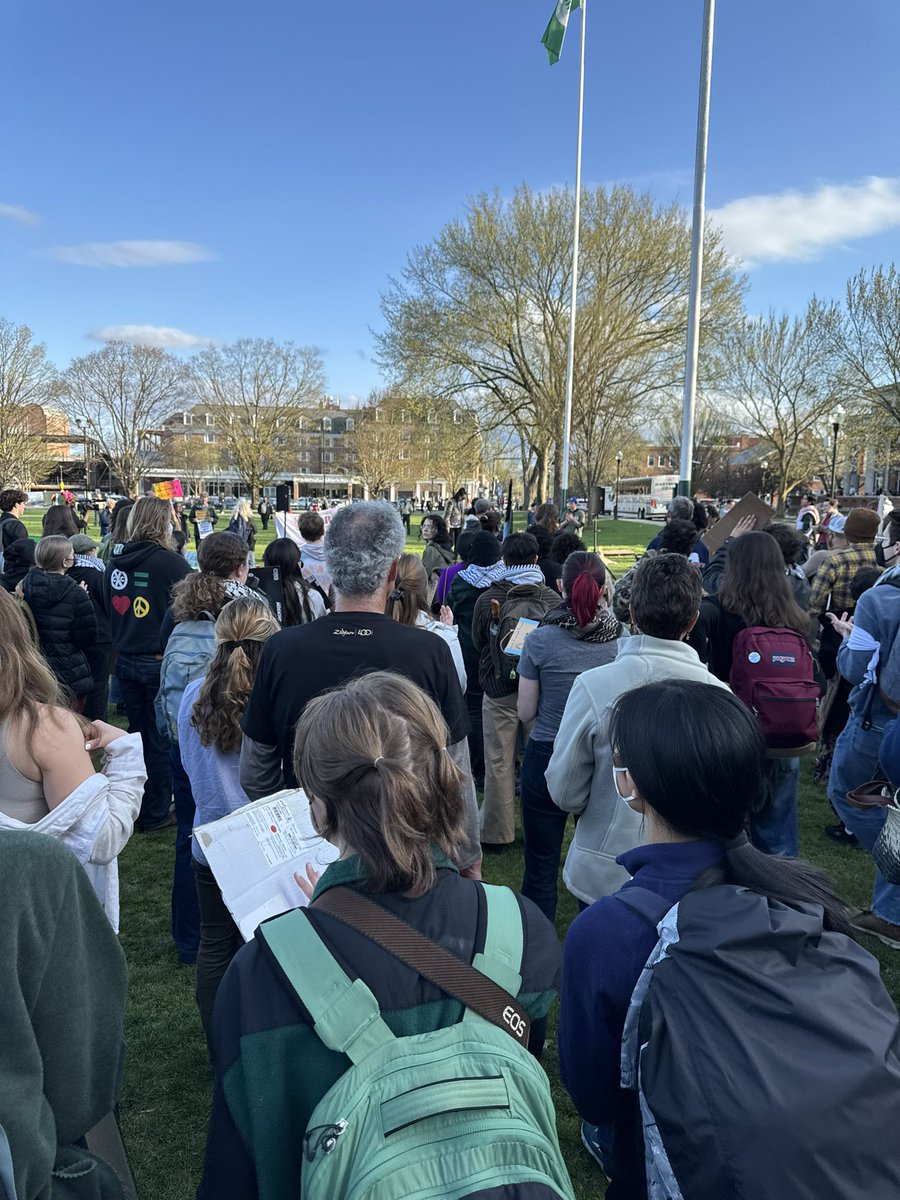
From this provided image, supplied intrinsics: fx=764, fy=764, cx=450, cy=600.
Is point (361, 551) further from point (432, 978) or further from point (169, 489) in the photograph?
point (169, 489)

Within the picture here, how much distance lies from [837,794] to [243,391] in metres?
57.4

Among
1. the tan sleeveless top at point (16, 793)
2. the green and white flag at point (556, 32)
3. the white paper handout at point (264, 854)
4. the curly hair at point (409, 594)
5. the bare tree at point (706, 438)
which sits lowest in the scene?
the white paper handout at point (264, 854)

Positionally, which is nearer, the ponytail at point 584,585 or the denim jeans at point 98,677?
the ponytail at point 584,585

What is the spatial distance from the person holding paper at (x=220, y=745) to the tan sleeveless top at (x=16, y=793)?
768mm

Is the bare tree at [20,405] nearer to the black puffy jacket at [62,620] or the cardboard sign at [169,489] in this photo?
the cardboard sign at [169,489]

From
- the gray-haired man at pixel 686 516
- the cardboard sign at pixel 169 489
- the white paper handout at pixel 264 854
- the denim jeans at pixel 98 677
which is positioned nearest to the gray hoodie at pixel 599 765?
the white paper handout at pixel 264 854

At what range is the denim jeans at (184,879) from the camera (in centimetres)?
370

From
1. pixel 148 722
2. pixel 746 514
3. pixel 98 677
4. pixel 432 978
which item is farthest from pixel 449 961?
pixel 746 514

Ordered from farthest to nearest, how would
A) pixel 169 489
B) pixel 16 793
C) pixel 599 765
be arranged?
1. pixel 169 489
2. pixel 599 765
3. pixel 16 793

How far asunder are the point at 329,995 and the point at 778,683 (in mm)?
3140

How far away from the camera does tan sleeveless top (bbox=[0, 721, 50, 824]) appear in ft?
7.23

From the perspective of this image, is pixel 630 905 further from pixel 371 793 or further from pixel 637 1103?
pixel 371 793

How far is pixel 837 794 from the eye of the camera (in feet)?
14.1

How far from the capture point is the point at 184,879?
381 centimetres
